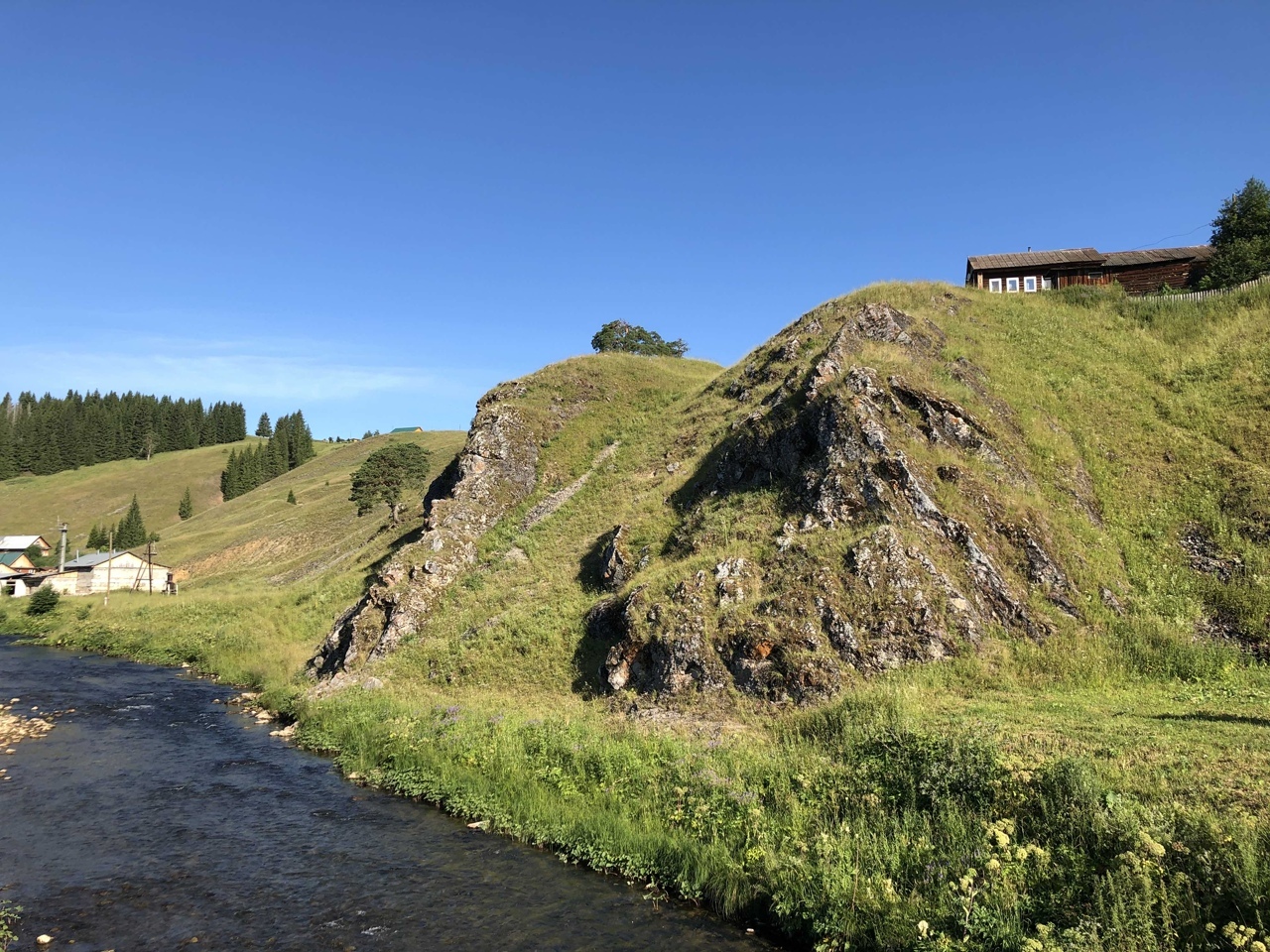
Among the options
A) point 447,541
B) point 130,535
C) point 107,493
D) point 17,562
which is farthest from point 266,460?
point 447,541

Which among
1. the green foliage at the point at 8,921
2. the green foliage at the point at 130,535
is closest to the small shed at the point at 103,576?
the green foliage at the point at 130,535

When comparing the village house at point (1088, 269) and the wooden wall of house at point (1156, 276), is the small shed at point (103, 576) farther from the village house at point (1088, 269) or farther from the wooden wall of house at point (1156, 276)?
the wooden wall of house at point (1156, 276)

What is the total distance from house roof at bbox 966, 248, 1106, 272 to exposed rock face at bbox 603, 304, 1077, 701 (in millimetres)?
37618

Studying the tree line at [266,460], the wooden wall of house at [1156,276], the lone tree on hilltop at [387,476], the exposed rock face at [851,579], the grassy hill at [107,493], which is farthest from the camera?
the tree line at [266,460]

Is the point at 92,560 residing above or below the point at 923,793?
above

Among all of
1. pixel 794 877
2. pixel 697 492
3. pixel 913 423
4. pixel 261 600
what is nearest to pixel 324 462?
pixel 261 600

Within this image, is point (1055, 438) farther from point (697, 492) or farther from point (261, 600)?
point (261, 600)

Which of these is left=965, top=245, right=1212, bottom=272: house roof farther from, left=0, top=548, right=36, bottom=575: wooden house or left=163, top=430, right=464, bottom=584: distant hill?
left=0, top=548, right=36, bottom=575: wooden house

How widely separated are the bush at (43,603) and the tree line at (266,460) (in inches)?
3908

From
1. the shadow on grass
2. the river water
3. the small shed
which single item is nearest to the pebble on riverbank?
the river water

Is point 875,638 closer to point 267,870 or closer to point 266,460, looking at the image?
point 267,870

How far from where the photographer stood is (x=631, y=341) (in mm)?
94500

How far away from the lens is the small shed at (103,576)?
3383 inches

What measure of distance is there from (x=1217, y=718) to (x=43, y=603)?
296 feet
